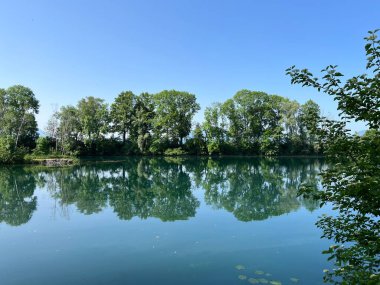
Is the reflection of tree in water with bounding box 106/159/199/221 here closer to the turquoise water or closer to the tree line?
the turquoise water

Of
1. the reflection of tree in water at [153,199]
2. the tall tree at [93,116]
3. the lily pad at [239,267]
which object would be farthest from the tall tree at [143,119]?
the lily pad at [239,267]

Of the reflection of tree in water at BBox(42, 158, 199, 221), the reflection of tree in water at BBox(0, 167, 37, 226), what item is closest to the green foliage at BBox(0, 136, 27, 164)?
the reflection of tree in water at BBox(0, 167, 37, 226)

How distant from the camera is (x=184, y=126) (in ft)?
179

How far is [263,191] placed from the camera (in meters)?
17.8

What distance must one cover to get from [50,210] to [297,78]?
1302 centimetres

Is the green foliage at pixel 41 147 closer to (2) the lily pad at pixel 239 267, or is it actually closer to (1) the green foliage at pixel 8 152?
(1) the green foliage at pixel 8 152

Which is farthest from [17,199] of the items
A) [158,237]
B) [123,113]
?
[123,113]

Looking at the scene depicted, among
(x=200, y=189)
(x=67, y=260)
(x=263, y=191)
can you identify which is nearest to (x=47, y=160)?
(x=200, y=189)

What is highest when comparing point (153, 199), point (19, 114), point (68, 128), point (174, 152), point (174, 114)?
point (174, 114)

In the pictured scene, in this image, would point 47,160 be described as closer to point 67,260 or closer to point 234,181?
point 234,181

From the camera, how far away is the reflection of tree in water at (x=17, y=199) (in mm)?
11961

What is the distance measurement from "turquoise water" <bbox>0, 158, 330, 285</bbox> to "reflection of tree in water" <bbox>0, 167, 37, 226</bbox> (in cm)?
5

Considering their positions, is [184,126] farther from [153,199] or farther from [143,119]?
[153,199]

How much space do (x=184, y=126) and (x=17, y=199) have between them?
4029 cm
